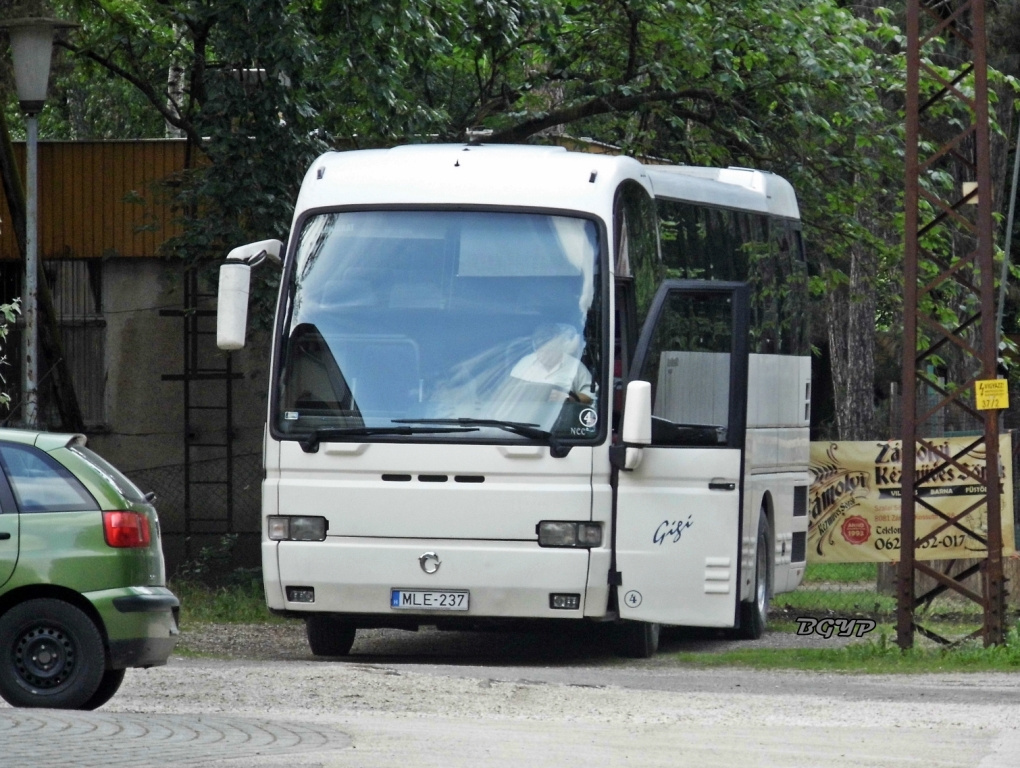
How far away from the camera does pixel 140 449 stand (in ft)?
70.2

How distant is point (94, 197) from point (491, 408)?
33.4 feet

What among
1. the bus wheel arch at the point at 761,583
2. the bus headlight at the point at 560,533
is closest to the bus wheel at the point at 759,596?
the bus wheel arch at the point at 761,583

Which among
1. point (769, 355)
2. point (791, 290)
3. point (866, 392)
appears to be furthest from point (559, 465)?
point (866, 392)

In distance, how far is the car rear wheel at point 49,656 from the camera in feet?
31.9

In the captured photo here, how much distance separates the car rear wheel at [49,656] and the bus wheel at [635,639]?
4897 mm

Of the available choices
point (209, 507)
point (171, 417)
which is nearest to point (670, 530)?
point (209, 507)

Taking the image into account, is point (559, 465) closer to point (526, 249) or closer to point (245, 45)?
point (526, 249)

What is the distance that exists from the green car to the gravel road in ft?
1.23

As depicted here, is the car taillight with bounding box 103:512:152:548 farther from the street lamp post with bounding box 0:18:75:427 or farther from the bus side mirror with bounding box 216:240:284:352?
the street lamp post with bounding box 0:18:75:427

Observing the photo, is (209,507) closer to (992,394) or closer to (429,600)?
(429,600)

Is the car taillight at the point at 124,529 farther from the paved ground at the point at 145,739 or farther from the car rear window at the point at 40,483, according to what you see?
the paved ground at the point at 145,739

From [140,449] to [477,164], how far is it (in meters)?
9.53

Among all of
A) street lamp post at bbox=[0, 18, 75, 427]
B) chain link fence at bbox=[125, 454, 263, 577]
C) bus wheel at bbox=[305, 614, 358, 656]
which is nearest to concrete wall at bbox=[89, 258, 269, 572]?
chain link fence at bbox=[125, 454, 263, 577]

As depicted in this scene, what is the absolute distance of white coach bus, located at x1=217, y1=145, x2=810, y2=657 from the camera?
12.2m
